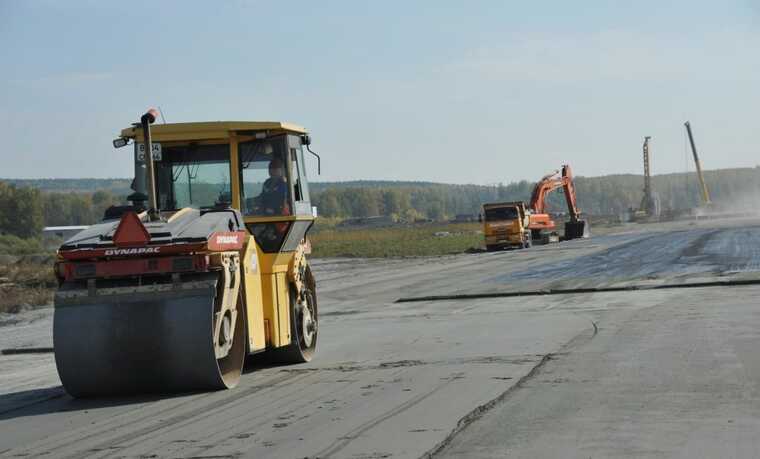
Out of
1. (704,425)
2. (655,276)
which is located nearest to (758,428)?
(704,425)

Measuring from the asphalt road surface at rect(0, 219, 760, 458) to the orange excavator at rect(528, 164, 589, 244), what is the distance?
39.9 m

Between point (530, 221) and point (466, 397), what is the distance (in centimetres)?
4819

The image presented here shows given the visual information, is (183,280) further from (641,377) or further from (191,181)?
(641,377)

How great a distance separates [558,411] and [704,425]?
1.17 metres

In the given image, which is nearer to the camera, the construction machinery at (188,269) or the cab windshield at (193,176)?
the construction machinery at (188,269)

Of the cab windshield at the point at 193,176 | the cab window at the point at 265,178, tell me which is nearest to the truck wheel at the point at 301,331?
the cab window at the point at 265,178

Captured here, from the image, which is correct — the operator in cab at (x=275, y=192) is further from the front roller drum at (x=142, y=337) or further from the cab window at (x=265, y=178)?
the front roller drum at (x=142, y=337)

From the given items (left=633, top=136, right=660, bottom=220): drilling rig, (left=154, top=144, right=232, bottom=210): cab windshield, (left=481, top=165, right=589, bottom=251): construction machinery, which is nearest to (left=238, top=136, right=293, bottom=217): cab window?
(left=154, top=144, right=232, bottom=210): cab windshield

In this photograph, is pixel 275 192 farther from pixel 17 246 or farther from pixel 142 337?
pixel 17 246

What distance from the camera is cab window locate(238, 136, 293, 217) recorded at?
39.1ft

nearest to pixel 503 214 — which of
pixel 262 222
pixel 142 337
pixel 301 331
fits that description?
pixel 301 331

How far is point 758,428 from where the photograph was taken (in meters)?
7.36

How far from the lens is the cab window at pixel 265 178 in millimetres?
11914

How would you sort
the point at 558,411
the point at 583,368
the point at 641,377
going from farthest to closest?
the point at 583,368 < the point at 641,377 < the point at 558,411
